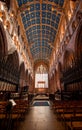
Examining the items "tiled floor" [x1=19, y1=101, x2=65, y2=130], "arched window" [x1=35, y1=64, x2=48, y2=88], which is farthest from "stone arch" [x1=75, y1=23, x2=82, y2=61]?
"arched window" [x1=35, y1=64, x2=48, y2=88]

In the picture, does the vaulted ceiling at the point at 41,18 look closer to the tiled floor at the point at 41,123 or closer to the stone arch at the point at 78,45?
the stone arch at the point at 78,45

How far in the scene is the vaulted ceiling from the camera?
52.2 ft

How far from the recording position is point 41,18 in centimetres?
1955

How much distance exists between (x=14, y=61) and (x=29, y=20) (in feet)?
29.2

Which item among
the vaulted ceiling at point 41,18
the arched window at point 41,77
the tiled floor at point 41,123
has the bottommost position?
the tiled floor at point 41,123

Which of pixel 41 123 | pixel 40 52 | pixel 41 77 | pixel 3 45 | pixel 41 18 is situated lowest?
pixel 41 123

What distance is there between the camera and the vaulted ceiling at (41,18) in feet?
52.2

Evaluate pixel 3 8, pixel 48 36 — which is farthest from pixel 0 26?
pixel 48 36

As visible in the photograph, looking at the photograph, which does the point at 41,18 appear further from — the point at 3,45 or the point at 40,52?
the point at 40,52

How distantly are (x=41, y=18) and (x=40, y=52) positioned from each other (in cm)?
1600

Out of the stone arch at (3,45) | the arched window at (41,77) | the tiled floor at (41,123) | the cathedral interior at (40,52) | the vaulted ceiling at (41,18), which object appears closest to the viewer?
the tiled floor at (41,123)

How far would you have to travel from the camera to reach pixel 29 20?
765 inches

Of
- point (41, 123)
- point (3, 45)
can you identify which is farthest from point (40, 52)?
point (41, 123)

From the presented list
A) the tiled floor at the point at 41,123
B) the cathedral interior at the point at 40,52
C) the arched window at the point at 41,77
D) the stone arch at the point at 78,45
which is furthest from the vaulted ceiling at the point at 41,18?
the arched window at the point at 41,77
